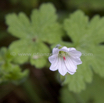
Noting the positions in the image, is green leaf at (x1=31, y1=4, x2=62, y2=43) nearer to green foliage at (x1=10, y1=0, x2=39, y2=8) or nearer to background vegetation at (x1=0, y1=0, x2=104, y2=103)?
background vegetation at (x1=0, y1=0, x2=104, y2=103)

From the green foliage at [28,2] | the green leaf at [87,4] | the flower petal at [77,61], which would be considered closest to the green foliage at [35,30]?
the flower petal at [77,61]

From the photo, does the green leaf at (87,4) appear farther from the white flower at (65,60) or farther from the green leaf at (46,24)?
the white flower at (65,60)

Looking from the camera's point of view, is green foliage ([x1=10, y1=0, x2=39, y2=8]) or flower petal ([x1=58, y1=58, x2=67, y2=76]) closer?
flower petal ([x1=58, y1=58, x2=67, y2=76])

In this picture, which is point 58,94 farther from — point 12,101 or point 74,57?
point 74,57

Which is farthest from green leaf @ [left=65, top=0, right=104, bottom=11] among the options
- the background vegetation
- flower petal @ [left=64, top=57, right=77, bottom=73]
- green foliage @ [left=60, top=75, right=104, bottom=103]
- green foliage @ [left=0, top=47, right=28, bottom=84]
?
flower petal @ [left=64, top=57, right=77, bottom=73]

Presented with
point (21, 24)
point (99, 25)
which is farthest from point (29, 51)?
point (99, 25)

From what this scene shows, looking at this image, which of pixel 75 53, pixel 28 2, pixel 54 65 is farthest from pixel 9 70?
pixel 28 2
